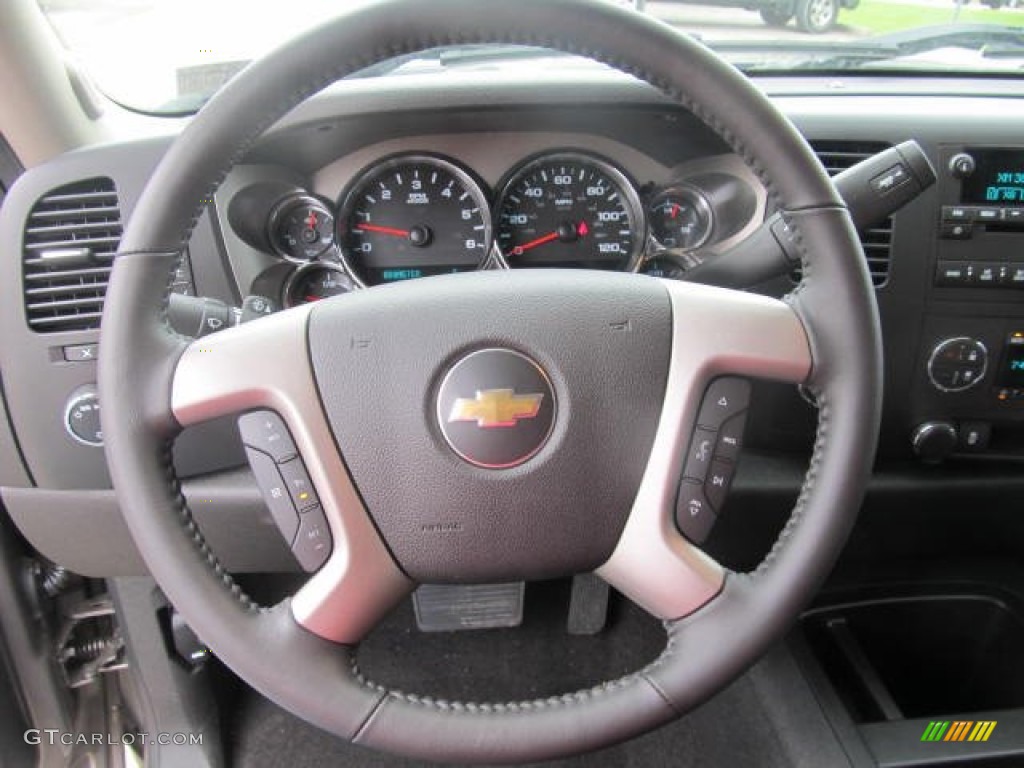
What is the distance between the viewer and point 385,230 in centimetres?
142

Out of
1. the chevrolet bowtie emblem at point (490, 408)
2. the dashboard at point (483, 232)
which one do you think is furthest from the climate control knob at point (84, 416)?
the chevrolet bowtie emblem at point (490, 408)

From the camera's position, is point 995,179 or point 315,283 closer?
point 995,179

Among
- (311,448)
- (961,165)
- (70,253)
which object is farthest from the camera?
(961,165)

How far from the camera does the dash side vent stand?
1324mm

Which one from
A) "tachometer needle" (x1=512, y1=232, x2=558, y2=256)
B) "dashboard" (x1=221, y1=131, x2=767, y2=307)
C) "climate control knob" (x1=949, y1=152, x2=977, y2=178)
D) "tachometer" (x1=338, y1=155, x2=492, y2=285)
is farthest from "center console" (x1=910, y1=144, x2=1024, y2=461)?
"tachometer" (x1=338, y1=155, x2=492, y2=285)

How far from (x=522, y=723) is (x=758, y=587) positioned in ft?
Result: 0.85

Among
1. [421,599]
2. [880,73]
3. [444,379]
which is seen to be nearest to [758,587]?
[444,379]

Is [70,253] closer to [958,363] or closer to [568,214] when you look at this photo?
[568,214]

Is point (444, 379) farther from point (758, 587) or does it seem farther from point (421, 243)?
point (421, 243)

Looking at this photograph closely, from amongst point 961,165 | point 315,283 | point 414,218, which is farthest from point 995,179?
point 315,283

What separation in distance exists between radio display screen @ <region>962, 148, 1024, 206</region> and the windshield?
0.38 metres

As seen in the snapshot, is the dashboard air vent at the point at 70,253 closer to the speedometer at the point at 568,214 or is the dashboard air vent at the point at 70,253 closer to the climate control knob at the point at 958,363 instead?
the speedometer at the point at 568,214

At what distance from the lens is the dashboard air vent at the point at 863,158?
1324mm

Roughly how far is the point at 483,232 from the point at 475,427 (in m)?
0.63
